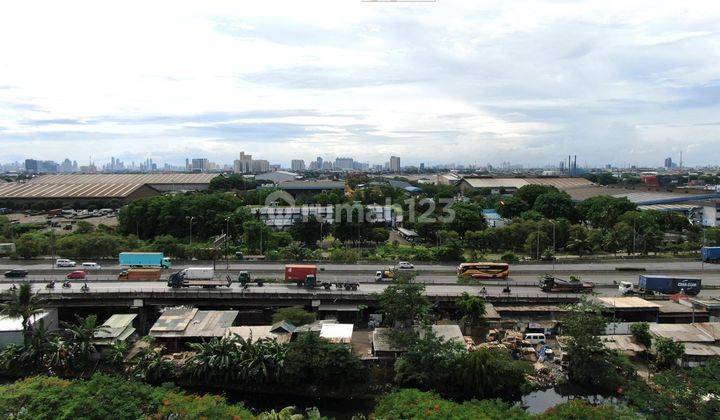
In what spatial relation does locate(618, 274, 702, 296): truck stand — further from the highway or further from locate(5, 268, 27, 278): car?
locate(5, 268, 27, 278): car

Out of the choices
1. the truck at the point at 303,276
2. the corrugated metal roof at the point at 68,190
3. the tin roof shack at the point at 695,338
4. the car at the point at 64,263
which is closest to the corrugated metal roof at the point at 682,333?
the tin roof shack at the point at 695,338

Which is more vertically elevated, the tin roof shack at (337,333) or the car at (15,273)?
the car at (15,273)

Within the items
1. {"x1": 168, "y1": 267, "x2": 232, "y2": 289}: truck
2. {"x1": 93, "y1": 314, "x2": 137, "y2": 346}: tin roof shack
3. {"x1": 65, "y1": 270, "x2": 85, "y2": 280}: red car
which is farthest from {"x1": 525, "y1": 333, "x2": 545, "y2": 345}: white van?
{"x1": 65, "y1": 270, "x2": 85, "y2": 280}: red car

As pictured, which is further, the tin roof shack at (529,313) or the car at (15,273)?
the car at (15,273)

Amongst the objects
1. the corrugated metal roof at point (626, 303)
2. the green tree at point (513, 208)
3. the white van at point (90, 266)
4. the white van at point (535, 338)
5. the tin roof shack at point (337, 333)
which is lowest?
the white van at point (535, 338)

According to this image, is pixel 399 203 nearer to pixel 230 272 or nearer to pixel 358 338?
pixel 230 272

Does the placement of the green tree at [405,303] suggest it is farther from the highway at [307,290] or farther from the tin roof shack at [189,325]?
the tin roof shack at [189,325]
